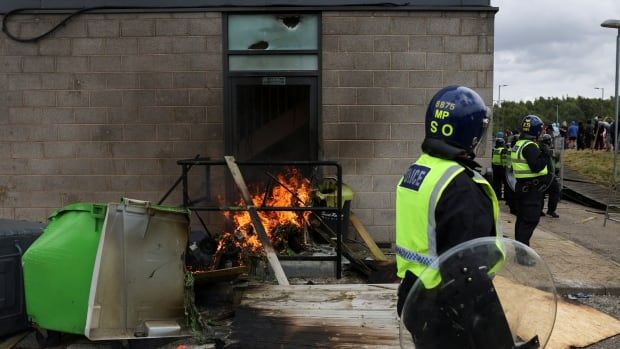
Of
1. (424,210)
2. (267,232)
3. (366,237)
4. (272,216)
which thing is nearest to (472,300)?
(424,210)

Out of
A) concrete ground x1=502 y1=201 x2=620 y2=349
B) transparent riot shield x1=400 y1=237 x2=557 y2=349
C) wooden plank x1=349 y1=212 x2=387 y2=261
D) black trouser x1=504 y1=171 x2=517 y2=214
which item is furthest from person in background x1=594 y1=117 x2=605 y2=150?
transparent riot shield x1=400 y1=237 x2=557 y2=349

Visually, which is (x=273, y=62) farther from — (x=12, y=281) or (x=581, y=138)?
(x=581, y=138)

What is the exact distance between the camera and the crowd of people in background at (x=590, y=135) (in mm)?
24336

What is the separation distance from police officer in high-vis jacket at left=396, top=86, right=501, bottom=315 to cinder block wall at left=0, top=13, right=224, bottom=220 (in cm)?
515

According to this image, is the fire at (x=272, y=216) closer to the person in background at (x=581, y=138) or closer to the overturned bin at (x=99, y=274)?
the overturned bin at (x=99, y=274)

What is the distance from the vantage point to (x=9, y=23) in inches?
276

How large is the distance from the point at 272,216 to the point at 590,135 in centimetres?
2569

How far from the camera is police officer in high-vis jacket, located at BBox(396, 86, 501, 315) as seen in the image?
2084mm

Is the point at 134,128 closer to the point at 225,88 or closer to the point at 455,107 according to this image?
the point at 225,88

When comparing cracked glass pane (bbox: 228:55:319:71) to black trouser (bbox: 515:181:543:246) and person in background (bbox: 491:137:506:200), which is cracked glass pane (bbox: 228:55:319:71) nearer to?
black trouser (bbox: 515:181:543:246)

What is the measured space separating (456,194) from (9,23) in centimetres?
713

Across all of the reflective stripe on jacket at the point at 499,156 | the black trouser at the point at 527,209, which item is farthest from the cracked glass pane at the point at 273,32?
the reflective stripe on jacket at the point at 499,156

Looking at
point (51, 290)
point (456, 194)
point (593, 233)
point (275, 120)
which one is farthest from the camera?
point (593, 233)

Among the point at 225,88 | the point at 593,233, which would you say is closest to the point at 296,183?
the point at 225,88
